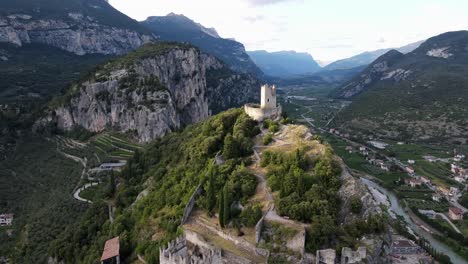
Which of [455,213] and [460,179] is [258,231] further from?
[460,179]

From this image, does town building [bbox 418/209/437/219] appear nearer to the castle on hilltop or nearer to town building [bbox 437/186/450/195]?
town building [bbox 437/186/450/195]

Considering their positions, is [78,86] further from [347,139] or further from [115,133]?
[347,139]

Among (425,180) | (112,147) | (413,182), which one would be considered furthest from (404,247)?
(112,147)

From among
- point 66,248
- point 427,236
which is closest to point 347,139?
point 427,236

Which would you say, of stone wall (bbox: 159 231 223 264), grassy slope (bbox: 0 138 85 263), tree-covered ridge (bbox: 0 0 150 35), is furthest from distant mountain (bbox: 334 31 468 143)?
tree-covered ridge (bbox: 0 0 150 35)

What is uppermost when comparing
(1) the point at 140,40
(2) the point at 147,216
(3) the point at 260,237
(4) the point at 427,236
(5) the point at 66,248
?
(1) the point at 140,40

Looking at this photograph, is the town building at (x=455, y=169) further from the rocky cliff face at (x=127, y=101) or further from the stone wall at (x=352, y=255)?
the stone wall at (x=352, y=255)
